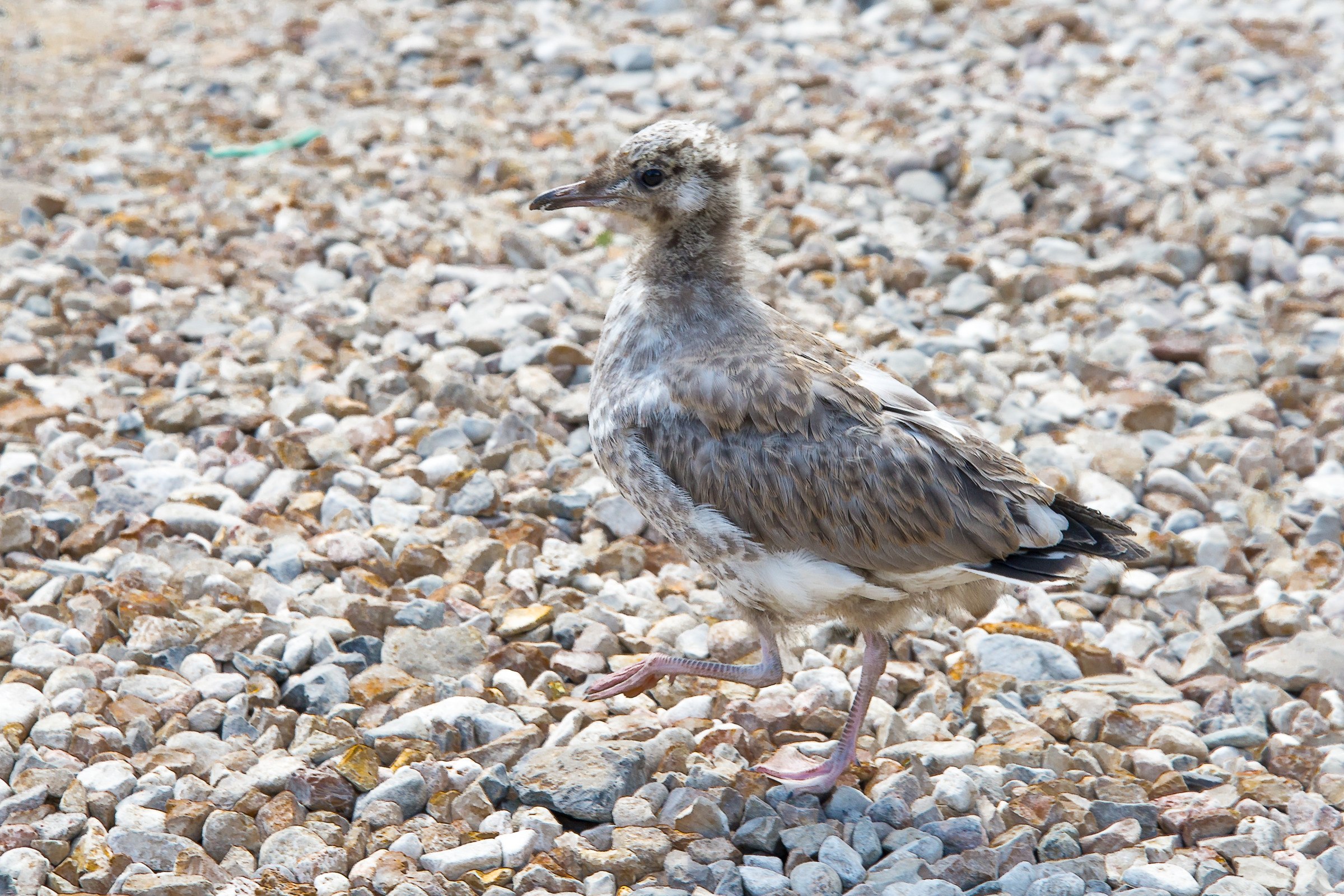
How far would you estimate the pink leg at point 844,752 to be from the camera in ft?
15.8

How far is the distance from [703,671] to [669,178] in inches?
75.2

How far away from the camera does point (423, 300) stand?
7969 millimetres

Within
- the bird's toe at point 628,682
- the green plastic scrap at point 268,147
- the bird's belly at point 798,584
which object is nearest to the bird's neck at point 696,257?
the bird's belly at point 798,584

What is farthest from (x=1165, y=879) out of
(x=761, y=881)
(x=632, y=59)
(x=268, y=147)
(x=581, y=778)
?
(x=632, y=59)

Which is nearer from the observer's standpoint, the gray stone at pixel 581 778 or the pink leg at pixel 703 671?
the gray stone at pixel 581 778

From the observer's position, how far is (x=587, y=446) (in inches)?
269

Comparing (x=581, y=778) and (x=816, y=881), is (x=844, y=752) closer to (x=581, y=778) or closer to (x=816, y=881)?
(x=816, y=881)

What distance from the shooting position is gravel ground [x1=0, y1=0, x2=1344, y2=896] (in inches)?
181

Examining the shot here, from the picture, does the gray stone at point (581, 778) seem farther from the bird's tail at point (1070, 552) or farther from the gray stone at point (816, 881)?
the bird's tail at point (1070, 552)

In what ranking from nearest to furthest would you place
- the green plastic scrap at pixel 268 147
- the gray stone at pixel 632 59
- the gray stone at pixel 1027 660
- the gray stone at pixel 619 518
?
the gray stone at pixel 1027 660, the gray stone at pixel 619 518, the green plastic scrap at pixel 268 147, the gray stone at pixel 632 59

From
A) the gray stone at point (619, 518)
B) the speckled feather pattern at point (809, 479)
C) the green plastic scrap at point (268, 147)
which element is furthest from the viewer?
the green plastic scrap at point (268, 147)

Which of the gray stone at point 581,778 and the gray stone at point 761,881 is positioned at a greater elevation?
the gray stone at point 581,778

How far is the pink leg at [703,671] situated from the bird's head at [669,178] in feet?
5.45

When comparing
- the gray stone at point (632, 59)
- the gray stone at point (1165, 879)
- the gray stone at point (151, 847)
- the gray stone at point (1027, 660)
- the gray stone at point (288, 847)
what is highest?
the gray stone at point (632, 59)
